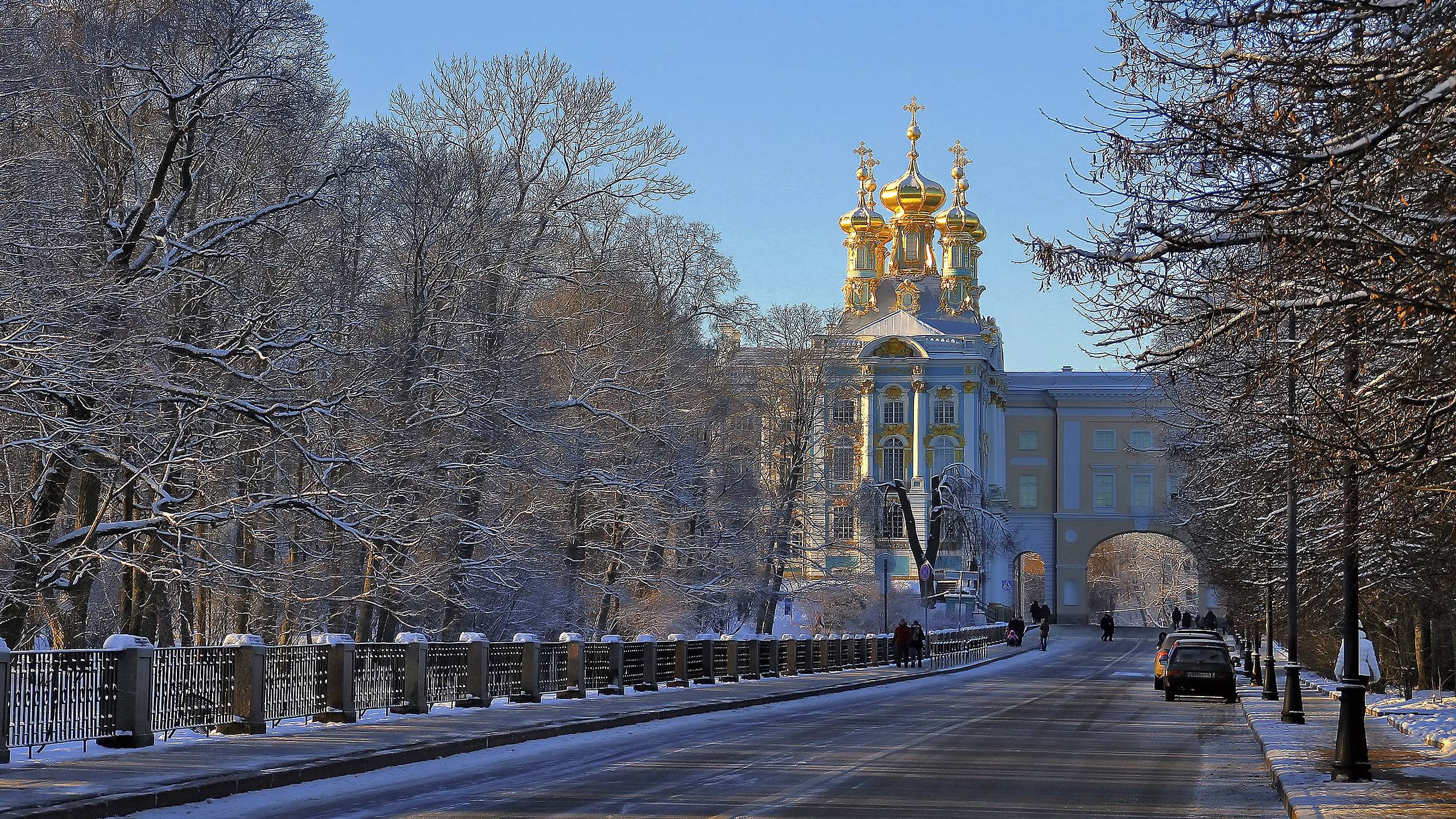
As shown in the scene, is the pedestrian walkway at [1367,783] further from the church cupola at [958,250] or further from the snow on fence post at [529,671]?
the church cupola at [958,250]

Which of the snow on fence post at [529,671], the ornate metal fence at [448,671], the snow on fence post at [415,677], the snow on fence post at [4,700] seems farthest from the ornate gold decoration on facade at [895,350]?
the snow on fence post at [4,700]

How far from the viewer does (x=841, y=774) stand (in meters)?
17.2

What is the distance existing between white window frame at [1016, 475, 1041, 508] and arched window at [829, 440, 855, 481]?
3858cm

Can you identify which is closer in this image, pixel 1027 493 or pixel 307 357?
pixel 307 357

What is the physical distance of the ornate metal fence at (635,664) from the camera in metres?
33.6

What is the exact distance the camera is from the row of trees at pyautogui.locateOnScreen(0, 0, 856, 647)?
2534cm

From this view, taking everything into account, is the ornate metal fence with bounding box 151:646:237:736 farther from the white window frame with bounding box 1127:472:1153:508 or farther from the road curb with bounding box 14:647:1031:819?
the white window frame with bounding box 1127:472:1153:508

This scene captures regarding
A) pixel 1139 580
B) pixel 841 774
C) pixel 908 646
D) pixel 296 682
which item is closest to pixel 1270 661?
pixel 908 646

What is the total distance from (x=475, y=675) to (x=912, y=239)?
8839 centimetres

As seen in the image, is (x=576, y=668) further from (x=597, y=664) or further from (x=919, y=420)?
(x=919, y=420)

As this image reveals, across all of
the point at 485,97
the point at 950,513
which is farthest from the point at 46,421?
the point at 950,513

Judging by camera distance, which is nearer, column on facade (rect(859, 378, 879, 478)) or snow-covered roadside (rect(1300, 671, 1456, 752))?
snow-covered roadside (rect(1300, 671, 1456, 752))

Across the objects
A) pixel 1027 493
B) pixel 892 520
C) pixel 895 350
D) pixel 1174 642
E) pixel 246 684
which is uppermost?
pixel 895 350

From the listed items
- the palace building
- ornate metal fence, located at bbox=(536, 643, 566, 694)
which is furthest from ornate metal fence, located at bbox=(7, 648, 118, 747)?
the palace building
